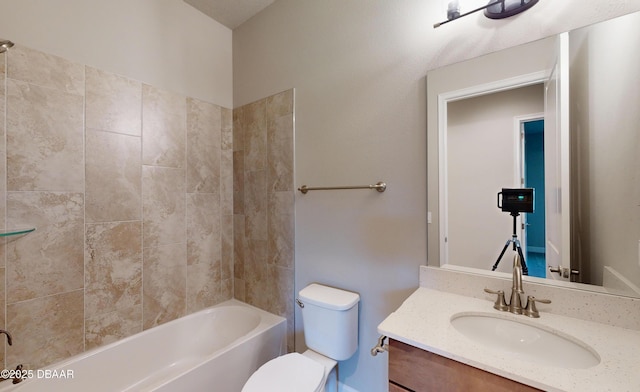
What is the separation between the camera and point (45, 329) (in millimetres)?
1346

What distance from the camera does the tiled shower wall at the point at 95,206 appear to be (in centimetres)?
128

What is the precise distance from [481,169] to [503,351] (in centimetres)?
74

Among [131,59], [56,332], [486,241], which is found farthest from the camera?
[131,59]

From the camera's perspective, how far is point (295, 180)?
6.03 ft

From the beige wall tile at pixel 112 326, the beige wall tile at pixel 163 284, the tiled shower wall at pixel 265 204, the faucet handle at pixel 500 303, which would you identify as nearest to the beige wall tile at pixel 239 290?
the tiled shower wall at pixel 265 204

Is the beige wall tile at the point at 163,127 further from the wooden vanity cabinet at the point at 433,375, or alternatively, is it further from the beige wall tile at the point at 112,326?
the wooden vanity cabinet at the point at 433,375

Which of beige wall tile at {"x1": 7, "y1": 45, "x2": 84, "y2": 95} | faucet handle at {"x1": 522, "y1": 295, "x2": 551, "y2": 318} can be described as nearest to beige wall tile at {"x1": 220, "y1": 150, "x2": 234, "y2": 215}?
beige wall tile at {"x1": 7, "y1": 45, "x2": 84, "y2": 95}

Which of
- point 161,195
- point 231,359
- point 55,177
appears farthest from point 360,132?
point 55,177

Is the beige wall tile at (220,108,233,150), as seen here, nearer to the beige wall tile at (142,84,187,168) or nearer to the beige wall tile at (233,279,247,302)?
the beige wall tile at (142,84,187,168)

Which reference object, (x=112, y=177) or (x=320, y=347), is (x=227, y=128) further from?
(x=320, y=347)

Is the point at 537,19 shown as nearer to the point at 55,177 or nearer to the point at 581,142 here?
the point at 581,142

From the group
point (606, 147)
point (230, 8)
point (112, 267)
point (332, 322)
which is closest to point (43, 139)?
point (112, 267)

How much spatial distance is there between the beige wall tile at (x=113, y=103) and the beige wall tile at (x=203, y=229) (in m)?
0.61

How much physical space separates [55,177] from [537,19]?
95.7 inches
